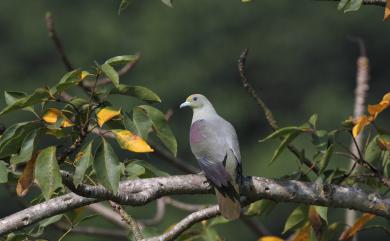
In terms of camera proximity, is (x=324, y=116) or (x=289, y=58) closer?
(x=324, y=116)

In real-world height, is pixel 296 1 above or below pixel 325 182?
below

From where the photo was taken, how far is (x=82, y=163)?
3492 millimetres

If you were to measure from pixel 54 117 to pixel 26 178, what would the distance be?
25 centimetres

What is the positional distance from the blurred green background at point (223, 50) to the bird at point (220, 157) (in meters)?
21.2

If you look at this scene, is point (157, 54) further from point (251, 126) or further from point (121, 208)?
point (121, 208)

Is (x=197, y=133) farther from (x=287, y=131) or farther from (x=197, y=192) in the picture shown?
(x=287, y=131)

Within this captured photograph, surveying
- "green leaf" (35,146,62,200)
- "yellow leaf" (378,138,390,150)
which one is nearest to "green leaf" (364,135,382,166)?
"yellow leaf" (378,138,390,150)

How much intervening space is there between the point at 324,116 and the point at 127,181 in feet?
80.2

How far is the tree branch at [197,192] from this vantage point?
3.53 meters

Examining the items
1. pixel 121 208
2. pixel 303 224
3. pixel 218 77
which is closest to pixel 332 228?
pixel 303 224

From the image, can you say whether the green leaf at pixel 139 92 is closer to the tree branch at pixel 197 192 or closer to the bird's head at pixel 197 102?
the tree branch at pixel 197 192

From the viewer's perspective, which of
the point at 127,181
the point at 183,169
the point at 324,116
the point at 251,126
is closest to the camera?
the point at 127,181

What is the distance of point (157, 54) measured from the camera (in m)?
32.4

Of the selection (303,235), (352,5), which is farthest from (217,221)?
(352,5)
